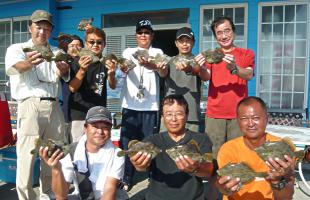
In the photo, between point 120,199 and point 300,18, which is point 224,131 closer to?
point 120,199

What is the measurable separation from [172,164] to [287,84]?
16.7ft

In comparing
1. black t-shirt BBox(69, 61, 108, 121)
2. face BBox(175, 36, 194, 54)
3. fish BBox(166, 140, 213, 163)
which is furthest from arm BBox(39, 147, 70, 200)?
face BBox(175, 36, 194, 54)

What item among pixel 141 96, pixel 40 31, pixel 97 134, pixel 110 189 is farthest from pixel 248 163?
pixel 40 31

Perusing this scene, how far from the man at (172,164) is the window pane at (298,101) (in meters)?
4.80

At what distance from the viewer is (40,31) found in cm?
438

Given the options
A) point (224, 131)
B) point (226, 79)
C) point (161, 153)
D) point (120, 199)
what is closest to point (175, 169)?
point (161, 153)

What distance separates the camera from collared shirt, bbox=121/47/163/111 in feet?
16.3

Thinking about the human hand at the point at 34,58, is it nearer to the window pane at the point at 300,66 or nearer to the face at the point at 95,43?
the face at the point at 95,43

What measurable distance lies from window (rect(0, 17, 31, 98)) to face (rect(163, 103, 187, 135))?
8.36 m

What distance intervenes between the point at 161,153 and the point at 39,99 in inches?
74.2

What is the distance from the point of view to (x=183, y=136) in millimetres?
3355

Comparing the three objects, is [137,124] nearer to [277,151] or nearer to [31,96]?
[31,96]

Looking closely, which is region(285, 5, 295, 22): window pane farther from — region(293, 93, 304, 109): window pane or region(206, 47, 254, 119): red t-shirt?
region(206, 47, 254, 119): red t-shirt

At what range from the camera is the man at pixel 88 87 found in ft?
15.2
